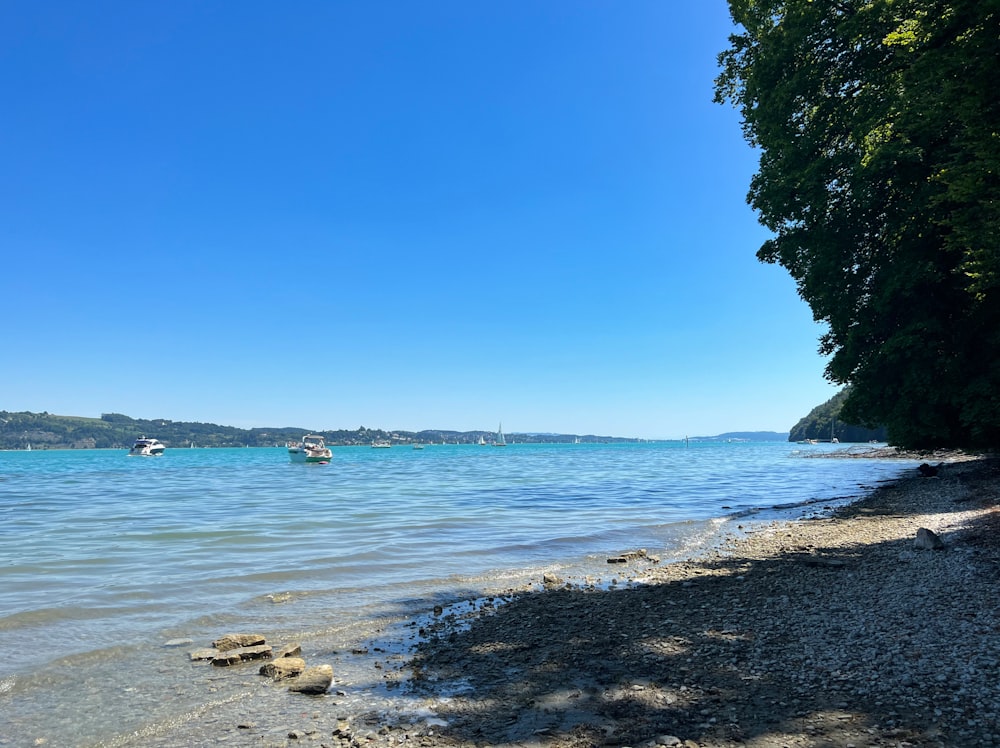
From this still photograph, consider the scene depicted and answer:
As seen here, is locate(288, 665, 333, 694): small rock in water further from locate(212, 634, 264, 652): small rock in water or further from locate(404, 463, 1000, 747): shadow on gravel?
locate(212, 634, 264, 652): small rock in water

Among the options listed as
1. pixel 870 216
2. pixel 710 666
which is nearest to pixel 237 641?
pixel 710 666

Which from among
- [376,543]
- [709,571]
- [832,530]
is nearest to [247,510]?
[376,543]

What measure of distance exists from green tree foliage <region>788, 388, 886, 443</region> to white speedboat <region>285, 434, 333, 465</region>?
98000 millimetres

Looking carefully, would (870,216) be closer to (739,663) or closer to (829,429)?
(739,663)

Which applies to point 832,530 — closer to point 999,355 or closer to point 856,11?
point 999,355

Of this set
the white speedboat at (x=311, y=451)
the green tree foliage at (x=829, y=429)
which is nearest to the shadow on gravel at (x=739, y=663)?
the white speedboat at (x=311, y=451)

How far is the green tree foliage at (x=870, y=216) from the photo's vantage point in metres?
13.7

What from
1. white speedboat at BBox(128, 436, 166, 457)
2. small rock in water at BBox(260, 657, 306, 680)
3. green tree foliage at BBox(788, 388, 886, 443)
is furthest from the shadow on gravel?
white speedboat at BBox(128, 436, 166, 457)

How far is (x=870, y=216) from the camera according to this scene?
649 inches

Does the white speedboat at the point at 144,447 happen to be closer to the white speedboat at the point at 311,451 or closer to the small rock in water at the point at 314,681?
the white speedboat at the point at 311,451

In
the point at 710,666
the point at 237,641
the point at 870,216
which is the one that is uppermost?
the point at 870,216

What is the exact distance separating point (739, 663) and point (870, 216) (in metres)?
15.4

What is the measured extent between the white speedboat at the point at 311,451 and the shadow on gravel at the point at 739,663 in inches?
2638

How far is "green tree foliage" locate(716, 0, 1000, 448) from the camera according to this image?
13688 millimetres
